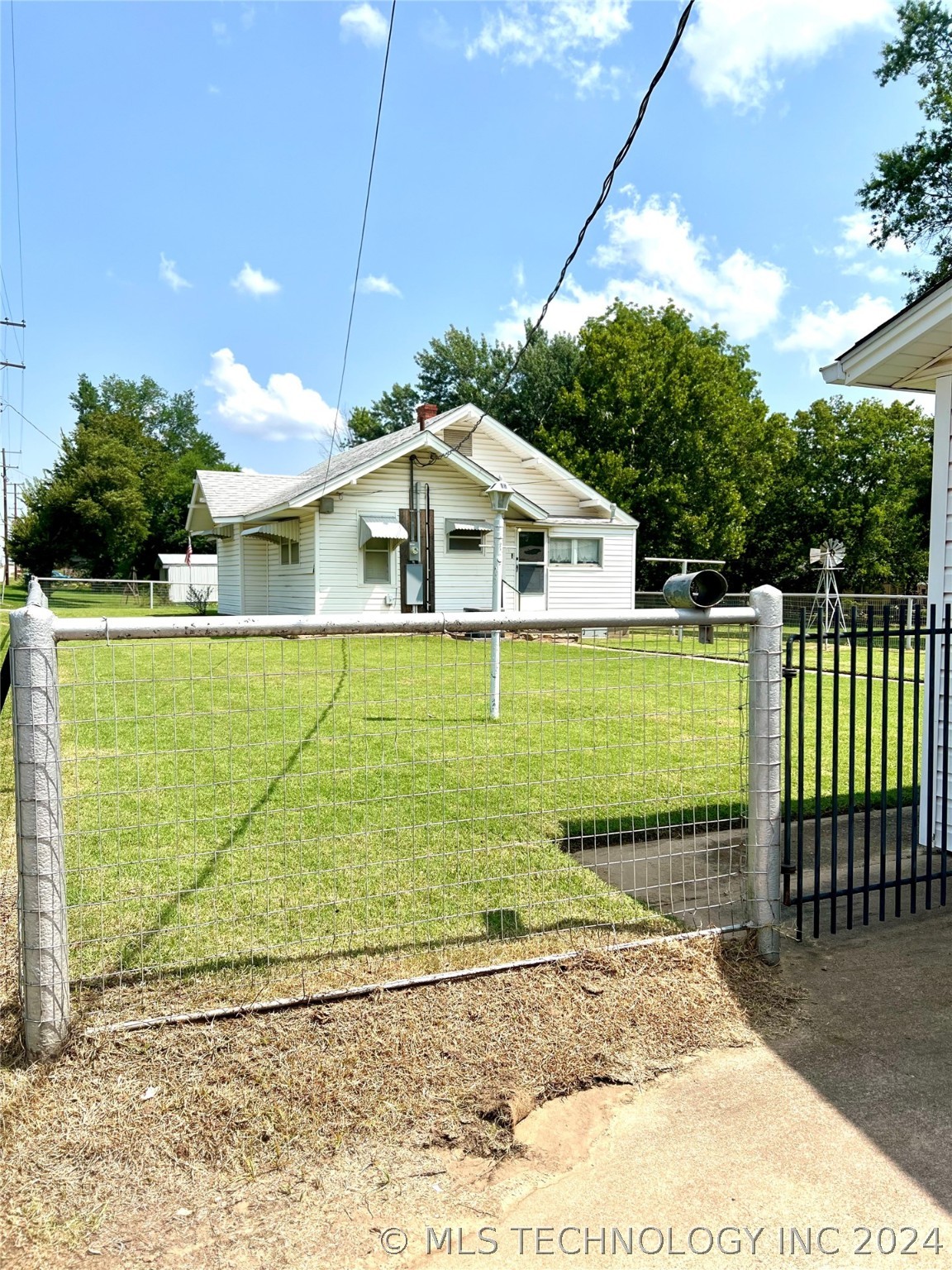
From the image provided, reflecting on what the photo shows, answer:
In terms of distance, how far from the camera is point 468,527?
782 inches

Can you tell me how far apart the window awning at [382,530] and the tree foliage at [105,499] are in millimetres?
29973

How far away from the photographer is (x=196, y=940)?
3.36m

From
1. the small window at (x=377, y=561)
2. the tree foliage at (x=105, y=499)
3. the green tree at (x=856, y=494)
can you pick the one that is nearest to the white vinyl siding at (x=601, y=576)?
the small window at (x=377, y=561)

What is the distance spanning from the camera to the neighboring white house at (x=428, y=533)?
18.8 m

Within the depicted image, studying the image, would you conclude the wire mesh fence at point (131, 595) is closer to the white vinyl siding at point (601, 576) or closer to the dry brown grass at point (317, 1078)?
the white vinyl siding at point (601, 576)

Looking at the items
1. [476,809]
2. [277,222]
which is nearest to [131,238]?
[277,222]

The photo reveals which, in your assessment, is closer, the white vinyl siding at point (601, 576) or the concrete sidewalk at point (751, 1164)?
the concrete sidewalk at point (751, 1164)

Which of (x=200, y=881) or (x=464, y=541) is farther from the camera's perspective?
(x=464, y=541)

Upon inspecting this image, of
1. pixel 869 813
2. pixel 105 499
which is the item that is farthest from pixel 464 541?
pixel 105 499

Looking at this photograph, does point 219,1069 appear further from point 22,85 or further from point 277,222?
point 22,85

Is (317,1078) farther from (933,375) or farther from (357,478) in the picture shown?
(357,478)

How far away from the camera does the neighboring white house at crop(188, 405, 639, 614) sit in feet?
61.7

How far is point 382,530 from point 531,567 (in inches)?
182

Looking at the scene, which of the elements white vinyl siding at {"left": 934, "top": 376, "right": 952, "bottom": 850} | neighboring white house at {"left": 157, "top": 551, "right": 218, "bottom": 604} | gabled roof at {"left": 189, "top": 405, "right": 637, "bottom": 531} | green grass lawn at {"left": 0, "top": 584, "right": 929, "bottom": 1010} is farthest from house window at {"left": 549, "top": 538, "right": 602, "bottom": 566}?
neighboring white house at {"left": 157, "top": 551, "right": 218, "bottom": 604}
